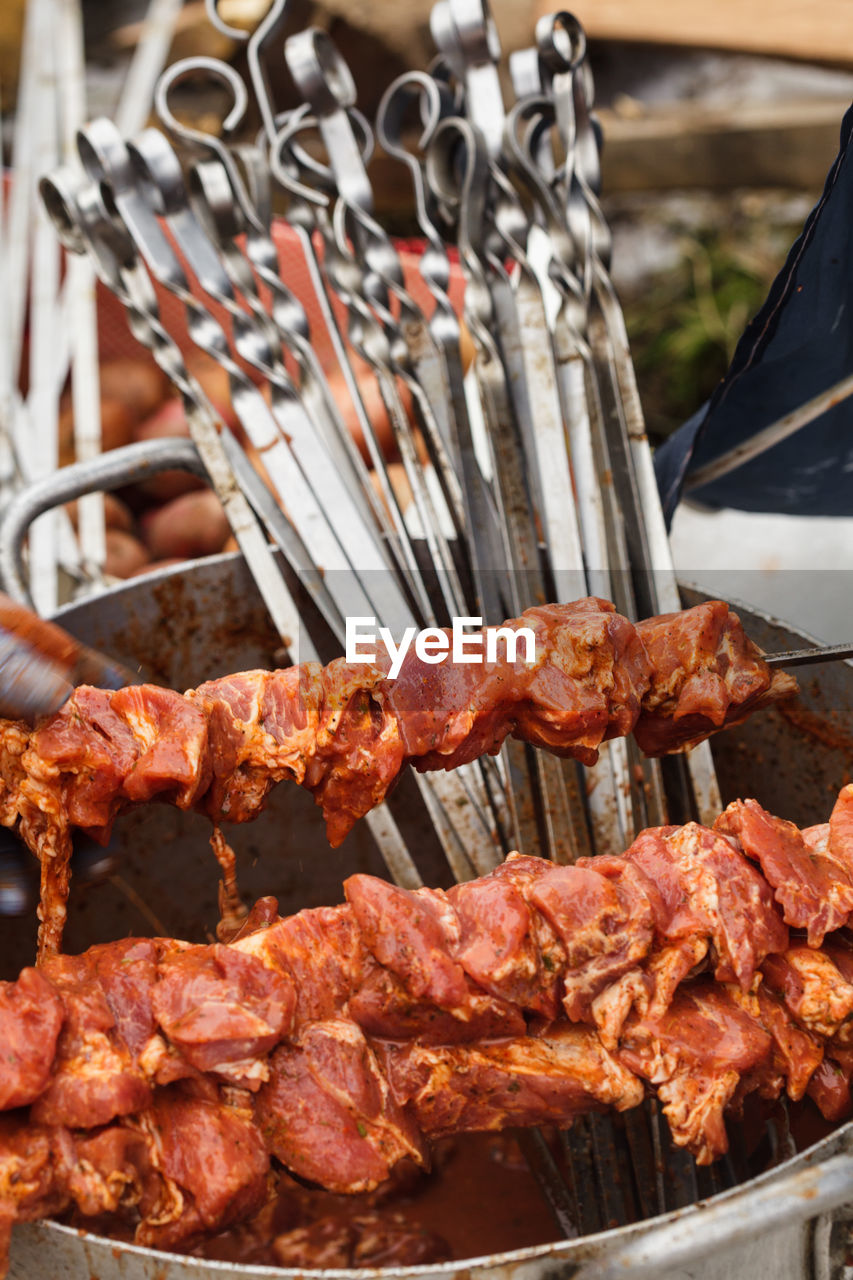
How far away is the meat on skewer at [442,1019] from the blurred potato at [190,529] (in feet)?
7.02

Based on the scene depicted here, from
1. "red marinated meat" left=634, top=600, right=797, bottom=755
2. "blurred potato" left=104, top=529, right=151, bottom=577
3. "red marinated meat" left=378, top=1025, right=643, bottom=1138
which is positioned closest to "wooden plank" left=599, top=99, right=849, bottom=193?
"blurred potato" left=104, top=529, right=151, bottom=577

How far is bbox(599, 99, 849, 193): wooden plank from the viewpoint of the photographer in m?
5.08

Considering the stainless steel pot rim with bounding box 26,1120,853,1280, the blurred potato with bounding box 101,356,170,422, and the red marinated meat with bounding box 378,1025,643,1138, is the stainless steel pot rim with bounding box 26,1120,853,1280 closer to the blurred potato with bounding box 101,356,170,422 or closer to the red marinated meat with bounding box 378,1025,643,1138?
the red marinated meat with bounding box 378,1025,643,1138

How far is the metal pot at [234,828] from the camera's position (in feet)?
4.14

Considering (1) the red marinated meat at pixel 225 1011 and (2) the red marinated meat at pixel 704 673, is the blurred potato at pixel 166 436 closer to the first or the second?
(2) the red marinated meat at pixel 704 673

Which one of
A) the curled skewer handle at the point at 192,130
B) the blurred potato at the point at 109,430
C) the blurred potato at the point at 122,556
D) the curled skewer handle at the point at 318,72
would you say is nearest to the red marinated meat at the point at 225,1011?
the curled skewer handle at the point at 192,130

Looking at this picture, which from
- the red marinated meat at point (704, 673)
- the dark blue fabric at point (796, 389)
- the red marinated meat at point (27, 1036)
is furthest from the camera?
the dark blue fabric at point (796, 389)

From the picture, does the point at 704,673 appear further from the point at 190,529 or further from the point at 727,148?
the point at 727,148

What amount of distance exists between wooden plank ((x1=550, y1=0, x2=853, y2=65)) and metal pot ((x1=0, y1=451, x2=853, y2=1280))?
397 cm

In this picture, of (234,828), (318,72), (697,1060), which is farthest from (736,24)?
(697,1060)

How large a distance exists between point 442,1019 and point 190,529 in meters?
2.30

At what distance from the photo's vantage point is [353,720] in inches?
61.1

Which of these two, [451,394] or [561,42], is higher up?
[561,42]

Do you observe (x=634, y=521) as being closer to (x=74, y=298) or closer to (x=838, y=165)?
(x=838, y=165)
